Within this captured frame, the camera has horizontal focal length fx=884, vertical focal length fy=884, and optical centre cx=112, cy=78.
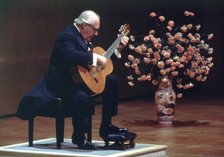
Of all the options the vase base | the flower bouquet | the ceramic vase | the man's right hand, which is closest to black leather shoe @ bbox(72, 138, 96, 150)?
the man's right hand

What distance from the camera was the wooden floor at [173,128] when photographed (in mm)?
7871

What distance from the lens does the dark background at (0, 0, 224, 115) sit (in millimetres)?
10344

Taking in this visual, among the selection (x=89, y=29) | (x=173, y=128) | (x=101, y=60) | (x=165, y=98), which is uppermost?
(x=89, y=29)

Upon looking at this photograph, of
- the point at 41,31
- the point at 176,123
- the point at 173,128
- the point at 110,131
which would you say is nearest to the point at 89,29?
the point at 110,131

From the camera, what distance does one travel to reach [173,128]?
30.2ft

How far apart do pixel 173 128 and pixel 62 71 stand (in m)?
2.44

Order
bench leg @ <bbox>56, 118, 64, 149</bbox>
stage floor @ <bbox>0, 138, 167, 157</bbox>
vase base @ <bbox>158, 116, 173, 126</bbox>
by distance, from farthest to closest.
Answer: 1. vase base @ <bbox>158, 116, 173, 126</bbox>
2. bench leg @ <bbox>56, 118, 64, 149</bbox>
3. stage floor @ <bbox>0, 138, 167, 157</bbox>

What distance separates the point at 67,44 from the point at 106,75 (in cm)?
41

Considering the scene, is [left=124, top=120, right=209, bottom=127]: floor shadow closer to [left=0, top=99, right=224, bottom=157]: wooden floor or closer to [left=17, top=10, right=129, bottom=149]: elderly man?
[left=0, top=99, right=224, bottom=157]: wooden floor

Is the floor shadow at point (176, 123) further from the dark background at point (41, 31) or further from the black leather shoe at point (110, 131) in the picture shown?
the black leather shoe at point (110, 131)

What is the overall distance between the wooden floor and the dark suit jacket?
1074mm

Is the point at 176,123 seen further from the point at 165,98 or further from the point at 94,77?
the point at 94,77

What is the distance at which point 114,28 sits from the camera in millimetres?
12062

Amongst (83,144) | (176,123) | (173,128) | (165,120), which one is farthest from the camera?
(176,123)
